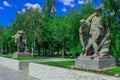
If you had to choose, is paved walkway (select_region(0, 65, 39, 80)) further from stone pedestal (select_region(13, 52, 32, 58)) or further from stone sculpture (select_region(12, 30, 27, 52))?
stone sculpture (select_region(12, 30, 27, 52))

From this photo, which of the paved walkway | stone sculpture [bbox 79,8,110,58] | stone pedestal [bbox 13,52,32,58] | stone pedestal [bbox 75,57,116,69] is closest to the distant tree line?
stone sculpture [bbox 79,8,110,58]

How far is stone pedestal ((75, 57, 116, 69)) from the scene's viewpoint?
46.6 feet

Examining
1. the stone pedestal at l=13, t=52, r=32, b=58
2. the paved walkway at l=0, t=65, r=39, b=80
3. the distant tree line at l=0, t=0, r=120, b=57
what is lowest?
the paved walkway at l=0, t=65, r=39, b=80

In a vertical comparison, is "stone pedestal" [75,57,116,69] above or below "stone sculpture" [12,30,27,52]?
below

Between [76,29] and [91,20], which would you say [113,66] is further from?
[76,29]

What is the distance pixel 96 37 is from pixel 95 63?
181cm

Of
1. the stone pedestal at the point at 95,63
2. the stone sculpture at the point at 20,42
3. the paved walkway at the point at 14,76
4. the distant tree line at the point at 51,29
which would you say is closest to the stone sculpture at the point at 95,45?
the stone pedestal at the point at 95,63

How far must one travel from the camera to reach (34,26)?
38781mm

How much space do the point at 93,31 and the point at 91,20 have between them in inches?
32.5

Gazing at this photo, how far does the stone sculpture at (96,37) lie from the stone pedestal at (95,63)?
1.18ft

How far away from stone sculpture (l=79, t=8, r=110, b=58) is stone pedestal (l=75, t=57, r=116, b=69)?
0.36 metres

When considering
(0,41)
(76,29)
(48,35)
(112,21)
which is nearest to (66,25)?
(76,29)

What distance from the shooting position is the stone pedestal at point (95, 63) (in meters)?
14.2

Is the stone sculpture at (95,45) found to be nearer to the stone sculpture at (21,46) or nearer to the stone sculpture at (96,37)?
the stone sculpture at (96,37)
